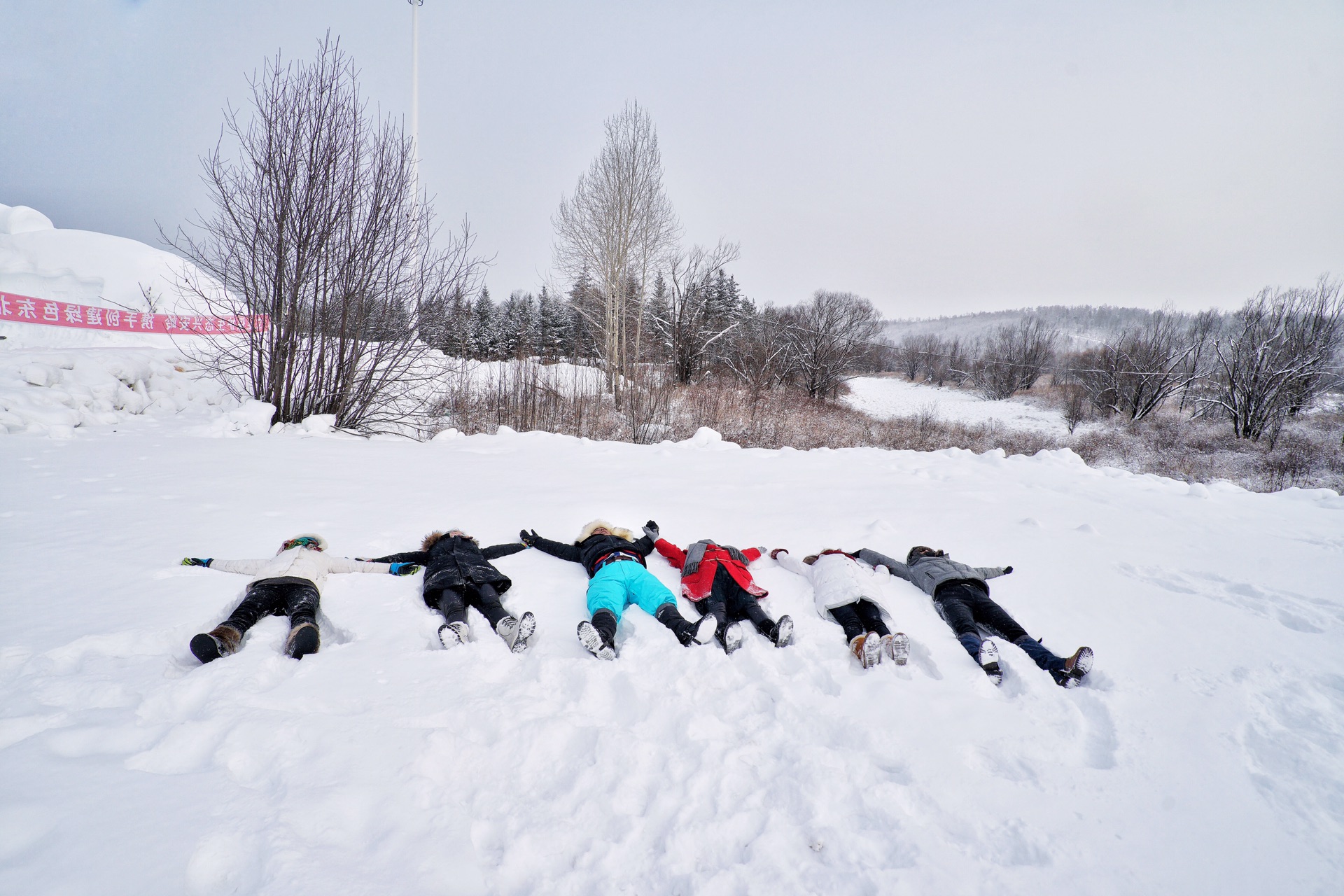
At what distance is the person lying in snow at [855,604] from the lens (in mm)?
2498

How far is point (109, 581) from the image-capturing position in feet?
8.65

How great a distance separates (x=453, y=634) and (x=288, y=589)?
107 centimetres

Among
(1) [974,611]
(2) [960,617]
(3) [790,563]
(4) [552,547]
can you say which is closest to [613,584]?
(4) [552,547]

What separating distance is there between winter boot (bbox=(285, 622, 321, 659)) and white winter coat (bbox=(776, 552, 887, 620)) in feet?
9.03

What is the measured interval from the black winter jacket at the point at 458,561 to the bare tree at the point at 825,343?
19.1 metres

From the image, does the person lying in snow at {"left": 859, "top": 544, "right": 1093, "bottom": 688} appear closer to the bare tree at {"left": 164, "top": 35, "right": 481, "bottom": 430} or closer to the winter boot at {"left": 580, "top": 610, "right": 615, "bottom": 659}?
the winter boot at {"left": 580, "top": 610, "right": 615, "bottom": 659}

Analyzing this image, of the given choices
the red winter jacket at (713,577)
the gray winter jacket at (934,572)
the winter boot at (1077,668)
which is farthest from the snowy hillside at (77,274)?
the winter boot at (1077,668)

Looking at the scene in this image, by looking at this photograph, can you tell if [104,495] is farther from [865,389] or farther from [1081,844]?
[865,389]

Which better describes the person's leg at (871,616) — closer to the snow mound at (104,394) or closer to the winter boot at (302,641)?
the winter boot at (302,641)

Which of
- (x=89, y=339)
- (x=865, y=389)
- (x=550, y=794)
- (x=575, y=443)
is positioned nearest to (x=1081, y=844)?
(x=550, y=794)

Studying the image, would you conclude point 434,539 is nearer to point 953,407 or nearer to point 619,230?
Result: point 619,230

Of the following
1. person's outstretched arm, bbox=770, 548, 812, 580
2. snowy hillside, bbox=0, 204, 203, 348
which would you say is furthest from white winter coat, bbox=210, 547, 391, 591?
snowy hillside, bbox=0, 204, 203, 348

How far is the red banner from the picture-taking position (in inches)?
479

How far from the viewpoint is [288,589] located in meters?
2.71
